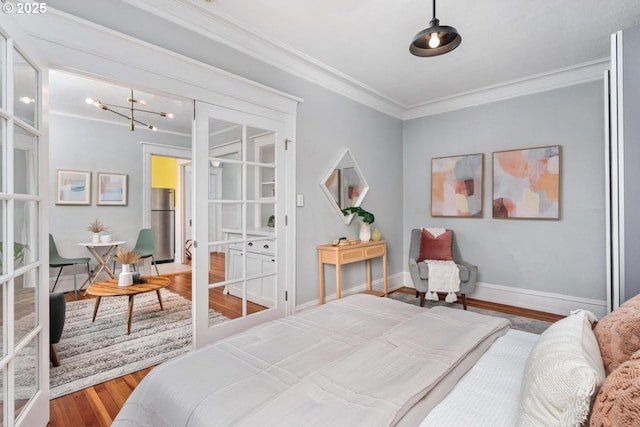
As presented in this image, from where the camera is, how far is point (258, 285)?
2.88 m

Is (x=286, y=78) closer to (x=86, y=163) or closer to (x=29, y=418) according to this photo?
(x=29, y=418)

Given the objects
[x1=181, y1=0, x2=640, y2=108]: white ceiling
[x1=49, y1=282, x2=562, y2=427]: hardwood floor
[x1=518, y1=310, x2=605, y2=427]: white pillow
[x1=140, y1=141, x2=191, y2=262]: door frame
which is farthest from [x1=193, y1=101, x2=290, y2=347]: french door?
[x1=140, y1=141, x2=191, y2=262]: door frame

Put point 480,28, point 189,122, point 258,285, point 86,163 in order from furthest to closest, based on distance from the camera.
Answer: point 189,122
point 86,163
point 258,285
point 480,28

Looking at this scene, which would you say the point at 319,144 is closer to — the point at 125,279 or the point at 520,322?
the point at 125,279

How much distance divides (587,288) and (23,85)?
4.92 metres

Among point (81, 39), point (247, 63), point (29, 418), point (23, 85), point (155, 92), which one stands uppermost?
point (247, 63)

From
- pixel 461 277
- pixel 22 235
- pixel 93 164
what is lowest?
pixel 461 277

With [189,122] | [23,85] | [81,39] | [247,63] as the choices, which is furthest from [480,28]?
[189,122]

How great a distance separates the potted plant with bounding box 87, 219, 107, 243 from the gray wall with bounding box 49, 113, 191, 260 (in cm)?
7

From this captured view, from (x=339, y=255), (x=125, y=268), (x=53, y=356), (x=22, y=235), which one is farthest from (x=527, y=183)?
(x=53, y=356)

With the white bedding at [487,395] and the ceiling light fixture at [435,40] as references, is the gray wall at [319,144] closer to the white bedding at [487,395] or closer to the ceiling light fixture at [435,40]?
the ceiling light fixture at [435,40]

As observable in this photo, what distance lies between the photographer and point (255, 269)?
2855 mm

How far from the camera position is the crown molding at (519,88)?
3.24m

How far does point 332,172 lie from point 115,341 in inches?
105
